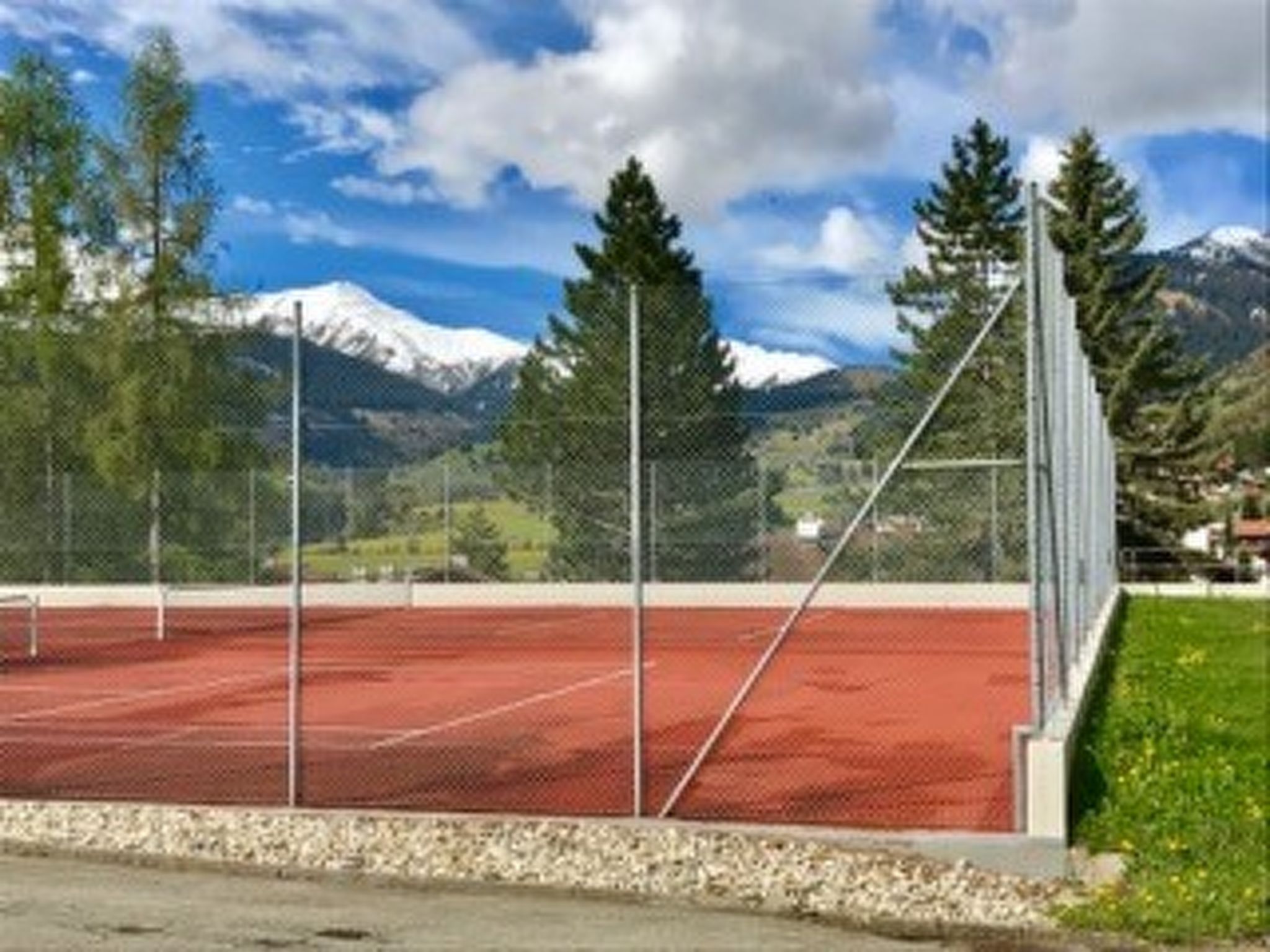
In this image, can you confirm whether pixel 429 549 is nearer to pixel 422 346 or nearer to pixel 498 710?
pixel 498 710

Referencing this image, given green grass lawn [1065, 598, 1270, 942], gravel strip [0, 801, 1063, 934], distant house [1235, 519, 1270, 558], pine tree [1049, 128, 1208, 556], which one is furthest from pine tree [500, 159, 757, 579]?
distant house [1235, 519, 1270, 558]

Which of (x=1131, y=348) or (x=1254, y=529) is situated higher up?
(x=1131, y=348)

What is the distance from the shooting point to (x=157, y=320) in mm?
24375

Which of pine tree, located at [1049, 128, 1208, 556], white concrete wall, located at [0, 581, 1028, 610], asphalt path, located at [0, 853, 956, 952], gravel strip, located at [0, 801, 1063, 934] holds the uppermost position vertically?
pine tree, located at [1049, 128, 1208, 556]

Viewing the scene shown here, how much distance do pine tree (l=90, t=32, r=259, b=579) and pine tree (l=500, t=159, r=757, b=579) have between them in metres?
3.17

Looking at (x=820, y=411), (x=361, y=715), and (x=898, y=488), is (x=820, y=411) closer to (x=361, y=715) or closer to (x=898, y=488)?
(x=361, y=715)

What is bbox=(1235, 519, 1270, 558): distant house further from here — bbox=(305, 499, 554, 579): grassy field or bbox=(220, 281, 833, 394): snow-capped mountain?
bbox=(220, 281, 833, 394): snow-capped mountain

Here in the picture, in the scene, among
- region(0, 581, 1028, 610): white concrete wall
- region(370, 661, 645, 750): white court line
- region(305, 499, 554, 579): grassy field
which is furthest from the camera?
region(0, 581, 1028, 610): white concrete wall

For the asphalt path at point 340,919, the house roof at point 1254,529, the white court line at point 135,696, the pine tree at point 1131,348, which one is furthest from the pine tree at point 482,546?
Answer: the house roof at point 1254,529

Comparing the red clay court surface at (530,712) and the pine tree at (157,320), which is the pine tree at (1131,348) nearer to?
the pine tree at (157,320)

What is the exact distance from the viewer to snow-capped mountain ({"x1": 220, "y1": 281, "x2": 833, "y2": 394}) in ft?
33.5

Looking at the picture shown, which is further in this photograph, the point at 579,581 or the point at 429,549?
the point at 429,549

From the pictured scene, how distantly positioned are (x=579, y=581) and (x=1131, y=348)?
36970mm

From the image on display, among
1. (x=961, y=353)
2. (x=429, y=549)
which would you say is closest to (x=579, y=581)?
(x=429, y=549)
